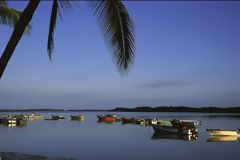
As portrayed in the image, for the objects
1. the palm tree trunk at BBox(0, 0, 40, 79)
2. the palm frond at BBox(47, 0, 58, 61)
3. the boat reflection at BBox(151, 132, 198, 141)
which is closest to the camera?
the palm tree trunk at BBox(0, 0, 40, 79)

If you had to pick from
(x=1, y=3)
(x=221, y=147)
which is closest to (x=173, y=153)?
(x=221, y=147)

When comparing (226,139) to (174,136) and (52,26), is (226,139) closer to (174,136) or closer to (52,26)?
(174,136)

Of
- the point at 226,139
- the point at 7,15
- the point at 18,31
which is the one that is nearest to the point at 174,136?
the point at 226,139

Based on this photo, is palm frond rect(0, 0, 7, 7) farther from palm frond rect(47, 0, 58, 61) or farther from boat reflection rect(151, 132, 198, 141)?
boat reflection rect(151, 132, 198, 141)

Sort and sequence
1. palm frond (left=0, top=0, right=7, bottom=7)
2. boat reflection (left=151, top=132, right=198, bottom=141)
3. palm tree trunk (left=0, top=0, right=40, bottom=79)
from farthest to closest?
boat reflection (left=151, top=132, right=198, bottom=141) < palm frond (left=0, top=0, right=7, bottom=7) < palm tree trunk (left=0, top=0, right=40, bottom=79)

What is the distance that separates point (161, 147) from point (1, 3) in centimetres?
3858

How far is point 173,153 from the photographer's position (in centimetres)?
4234

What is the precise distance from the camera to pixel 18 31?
7.39 m

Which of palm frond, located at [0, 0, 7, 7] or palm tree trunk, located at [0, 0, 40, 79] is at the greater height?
palm frond, located at [0, 0, 7, 7]

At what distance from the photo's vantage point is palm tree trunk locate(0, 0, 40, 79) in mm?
7406

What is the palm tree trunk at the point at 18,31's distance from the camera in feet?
24.3

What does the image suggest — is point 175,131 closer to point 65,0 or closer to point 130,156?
point 130,156

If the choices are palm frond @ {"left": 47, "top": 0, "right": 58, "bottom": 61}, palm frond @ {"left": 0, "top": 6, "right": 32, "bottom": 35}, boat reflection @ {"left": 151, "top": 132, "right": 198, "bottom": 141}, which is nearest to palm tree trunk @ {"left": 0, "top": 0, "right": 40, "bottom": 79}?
palm frond @ {"left": 47, "top": 0, "right": 58, "bottom": 61}

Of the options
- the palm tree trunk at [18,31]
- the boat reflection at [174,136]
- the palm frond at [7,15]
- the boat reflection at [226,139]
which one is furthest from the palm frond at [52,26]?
the boat reflection at [226,139]
